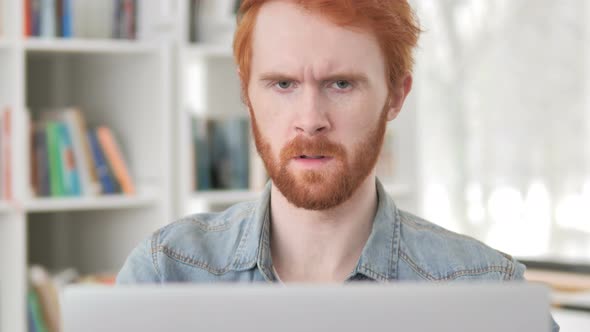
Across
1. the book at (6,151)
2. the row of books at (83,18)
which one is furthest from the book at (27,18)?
the book at (6,151)

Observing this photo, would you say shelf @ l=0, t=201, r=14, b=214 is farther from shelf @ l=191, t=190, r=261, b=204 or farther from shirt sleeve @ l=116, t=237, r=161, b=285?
shirt sleeve @ l=116, t=237, r=161, b=285

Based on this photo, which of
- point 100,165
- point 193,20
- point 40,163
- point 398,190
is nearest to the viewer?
point 40,163

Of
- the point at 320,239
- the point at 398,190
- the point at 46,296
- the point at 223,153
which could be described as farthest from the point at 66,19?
the point at 320,239

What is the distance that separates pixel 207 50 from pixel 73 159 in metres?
0.55

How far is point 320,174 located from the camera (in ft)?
4.44

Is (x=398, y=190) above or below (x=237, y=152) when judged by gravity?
below

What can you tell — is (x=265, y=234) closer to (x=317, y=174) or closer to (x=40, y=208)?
(x=317, y=174)

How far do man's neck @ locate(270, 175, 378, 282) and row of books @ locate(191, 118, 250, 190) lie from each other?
4.87ft

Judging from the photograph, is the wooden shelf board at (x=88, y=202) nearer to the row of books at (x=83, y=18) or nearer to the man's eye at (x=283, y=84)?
the row of books at (x=83, y=18)

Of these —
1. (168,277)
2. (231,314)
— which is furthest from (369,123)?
(231,314)

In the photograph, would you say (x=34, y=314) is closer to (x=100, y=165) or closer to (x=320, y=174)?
(x=100, y=165)

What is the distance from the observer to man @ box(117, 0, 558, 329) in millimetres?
1367

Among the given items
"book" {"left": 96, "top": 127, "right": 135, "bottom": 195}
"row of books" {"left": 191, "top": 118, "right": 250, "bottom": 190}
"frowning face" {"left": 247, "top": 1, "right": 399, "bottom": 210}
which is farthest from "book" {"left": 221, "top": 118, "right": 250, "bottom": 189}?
"frowning face" {"left": 247, "top": 1, "right": 399, "bottom": 210}

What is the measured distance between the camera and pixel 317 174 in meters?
1.35
